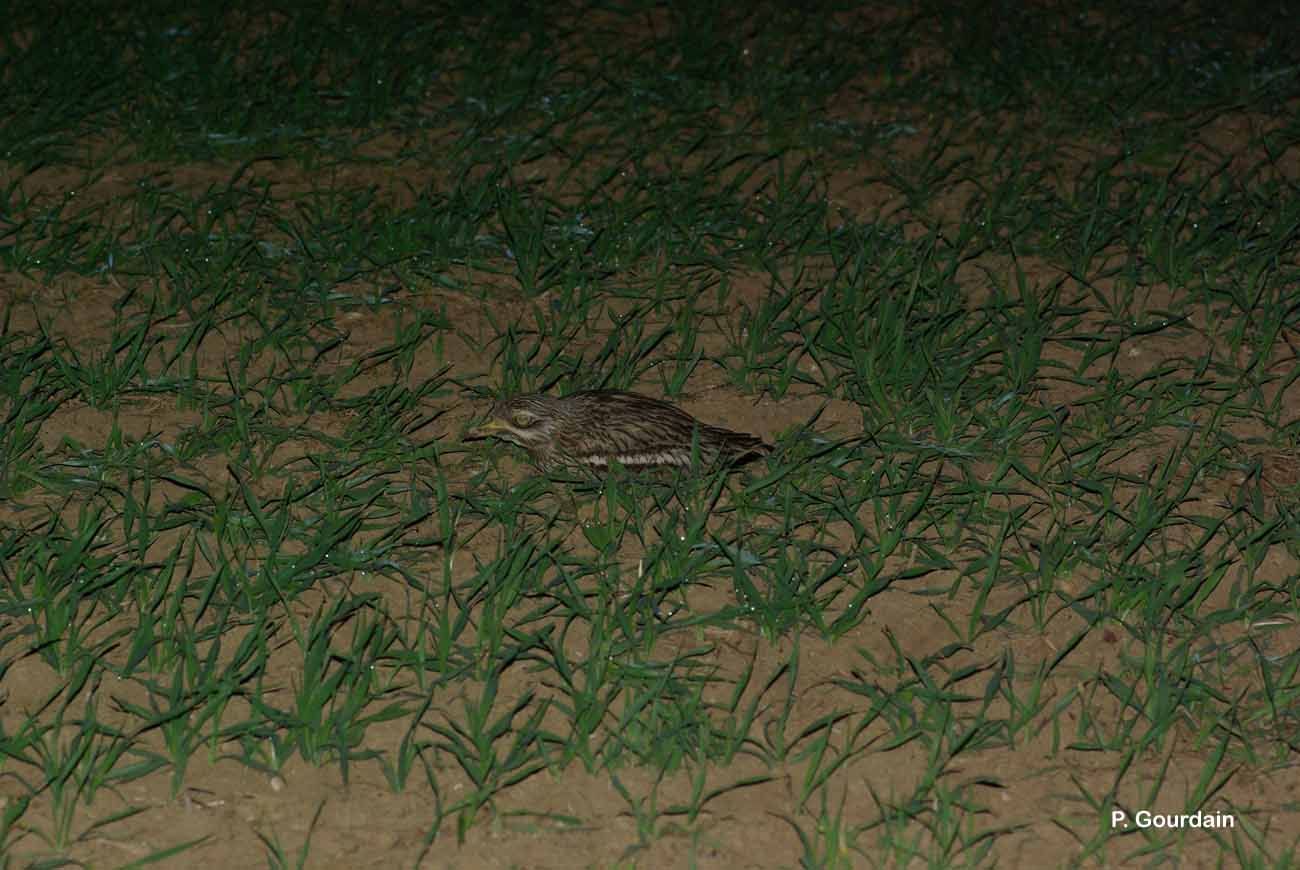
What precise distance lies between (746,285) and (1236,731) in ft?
10.2

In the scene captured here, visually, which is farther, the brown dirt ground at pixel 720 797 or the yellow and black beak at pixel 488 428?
the yellow and black beak at pixel 488 428

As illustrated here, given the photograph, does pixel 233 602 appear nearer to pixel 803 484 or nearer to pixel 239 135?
pixel 803 484

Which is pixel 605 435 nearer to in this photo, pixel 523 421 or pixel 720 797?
pixel 523 421

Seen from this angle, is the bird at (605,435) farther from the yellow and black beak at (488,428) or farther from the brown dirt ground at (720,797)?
the brown dirt ground at (720,797)

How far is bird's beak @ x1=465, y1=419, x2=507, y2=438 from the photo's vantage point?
5.99 metres

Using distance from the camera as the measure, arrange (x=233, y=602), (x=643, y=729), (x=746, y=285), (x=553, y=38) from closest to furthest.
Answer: (x=643, y=729) < (x=233, y=602) < (x=746, y=285) < (x=553, y=38)

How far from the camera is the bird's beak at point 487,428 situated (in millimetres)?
5990

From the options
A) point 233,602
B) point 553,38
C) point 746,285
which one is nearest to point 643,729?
point 233,602

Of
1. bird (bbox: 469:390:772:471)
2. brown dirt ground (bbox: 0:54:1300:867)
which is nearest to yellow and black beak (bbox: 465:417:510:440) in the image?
bird (bbox: 469:390:772:471)

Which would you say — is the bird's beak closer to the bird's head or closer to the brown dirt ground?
the bird's head

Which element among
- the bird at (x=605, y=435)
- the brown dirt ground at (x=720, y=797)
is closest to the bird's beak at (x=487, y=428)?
the bird at (x=605, y=435)

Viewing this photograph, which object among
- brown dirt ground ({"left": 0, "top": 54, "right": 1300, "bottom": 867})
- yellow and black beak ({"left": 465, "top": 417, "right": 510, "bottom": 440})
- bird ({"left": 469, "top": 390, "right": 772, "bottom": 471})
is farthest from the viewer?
yellow and black beak ({"left": 465, "top": 417, "right": 510, "bottom": 440})

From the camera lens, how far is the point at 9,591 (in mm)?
5191

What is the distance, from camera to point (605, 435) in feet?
19.4
